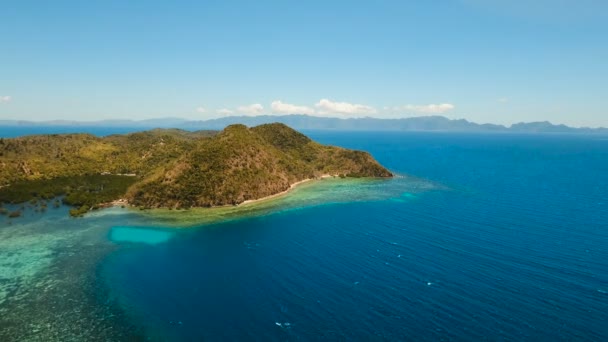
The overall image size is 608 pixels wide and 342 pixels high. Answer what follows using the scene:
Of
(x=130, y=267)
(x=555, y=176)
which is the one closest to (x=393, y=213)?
(x=130, y=267)

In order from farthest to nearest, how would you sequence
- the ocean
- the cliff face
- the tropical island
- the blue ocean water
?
the cliff face, the tropical island, the ocean, the blue ocean water

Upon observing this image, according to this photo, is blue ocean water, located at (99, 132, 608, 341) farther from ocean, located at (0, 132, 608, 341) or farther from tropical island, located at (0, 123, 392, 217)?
tropical island, located at (0, 123, 392, 217)

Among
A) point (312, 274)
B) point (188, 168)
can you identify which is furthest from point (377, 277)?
point (188, 168)

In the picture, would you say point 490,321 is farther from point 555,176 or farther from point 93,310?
point 555,176

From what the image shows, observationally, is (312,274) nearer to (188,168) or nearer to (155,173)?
(188,168)

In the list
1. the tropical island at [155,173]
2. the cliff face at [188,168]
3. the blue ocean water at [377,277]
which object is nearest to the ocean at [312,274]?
the blue ocean water at [377,277]

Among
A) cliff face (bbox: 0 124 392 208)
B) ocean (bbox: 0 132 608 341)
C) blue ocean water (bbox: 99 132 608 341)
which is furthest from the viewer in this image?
cliff face (bbox: 0 124 392 208)

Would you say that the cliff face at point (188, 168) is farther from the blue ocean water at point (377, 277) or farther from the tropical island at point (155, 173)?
the blue ocean water at point (377, 277)

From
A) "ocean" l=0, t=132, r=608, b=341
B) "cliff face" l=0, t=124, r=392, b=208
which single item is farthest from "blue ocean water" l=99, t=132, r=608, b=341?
"cliff face" l=0, t=124, r=392, b=208
